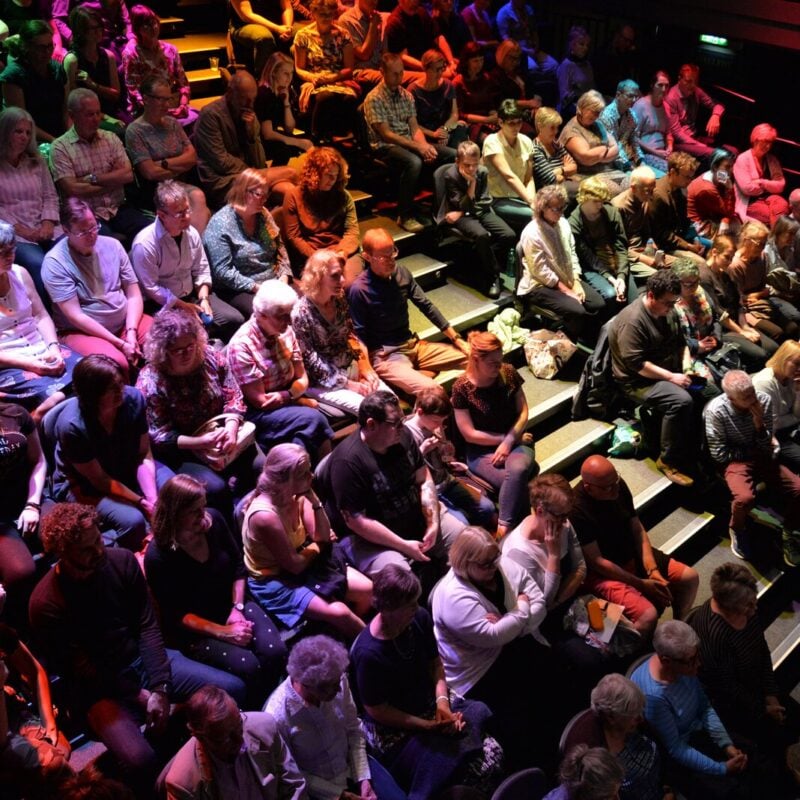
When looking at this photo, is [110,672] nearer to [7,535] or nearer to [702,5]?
[7,535]

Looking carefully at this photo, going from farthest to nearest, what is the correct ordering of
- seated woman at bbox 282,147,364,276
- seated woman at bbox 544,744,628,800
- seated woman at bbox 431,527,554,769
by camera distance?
seated woman at bbox 282,147,364,276 → seated woman at bbox 431,527,554,769 → seated woman at bbox 544,744,628,800

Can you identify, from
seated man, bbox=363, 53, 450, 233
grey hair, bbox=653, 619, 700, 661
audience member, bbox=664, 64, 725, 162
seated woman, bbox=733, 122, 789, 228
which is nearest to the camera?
grey hair, bbox=653, 619, 700, 661

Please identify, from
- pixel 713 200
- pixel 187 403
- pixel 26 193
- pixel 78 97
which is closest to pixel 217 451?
pixel 187 403

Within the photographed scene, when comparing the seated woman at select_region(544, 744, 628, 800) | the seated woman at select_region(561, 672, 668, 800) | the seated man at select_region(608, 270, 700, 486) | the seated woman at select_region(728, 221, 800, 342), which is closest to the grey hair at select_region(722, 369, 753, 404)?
the seated man at select_region(608, 270, 700, 486)

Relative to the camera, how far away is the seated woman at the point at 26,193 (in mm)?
4500

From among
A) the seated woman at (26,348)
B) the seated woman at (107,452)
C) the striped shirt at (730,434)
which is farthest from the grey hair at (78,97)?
the striped shirt at (730,434)

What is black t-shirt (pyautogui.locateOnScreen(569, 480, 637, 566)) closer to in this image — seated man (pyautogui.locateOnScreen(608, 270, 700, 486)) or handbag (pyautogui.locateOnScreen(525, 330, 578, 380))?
seated man (pyautogui.locateOnScreen(608, 270, 700, 486))

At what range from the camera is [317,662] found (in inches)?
121

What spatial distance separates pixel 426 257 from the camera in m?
6.46

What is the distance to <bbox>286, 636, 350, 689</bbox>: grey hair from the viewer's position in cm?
307

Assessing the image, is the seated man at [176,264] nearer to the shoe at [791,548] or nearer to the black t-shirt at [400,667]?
the black t-shirt at [400,667]

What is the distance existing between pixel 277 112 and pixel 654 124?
12.2ft

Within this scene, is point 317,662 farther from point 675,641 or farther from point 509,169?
point 509,169

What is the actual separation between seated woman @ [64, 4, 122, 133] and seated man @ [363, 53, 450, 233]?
1.83m
